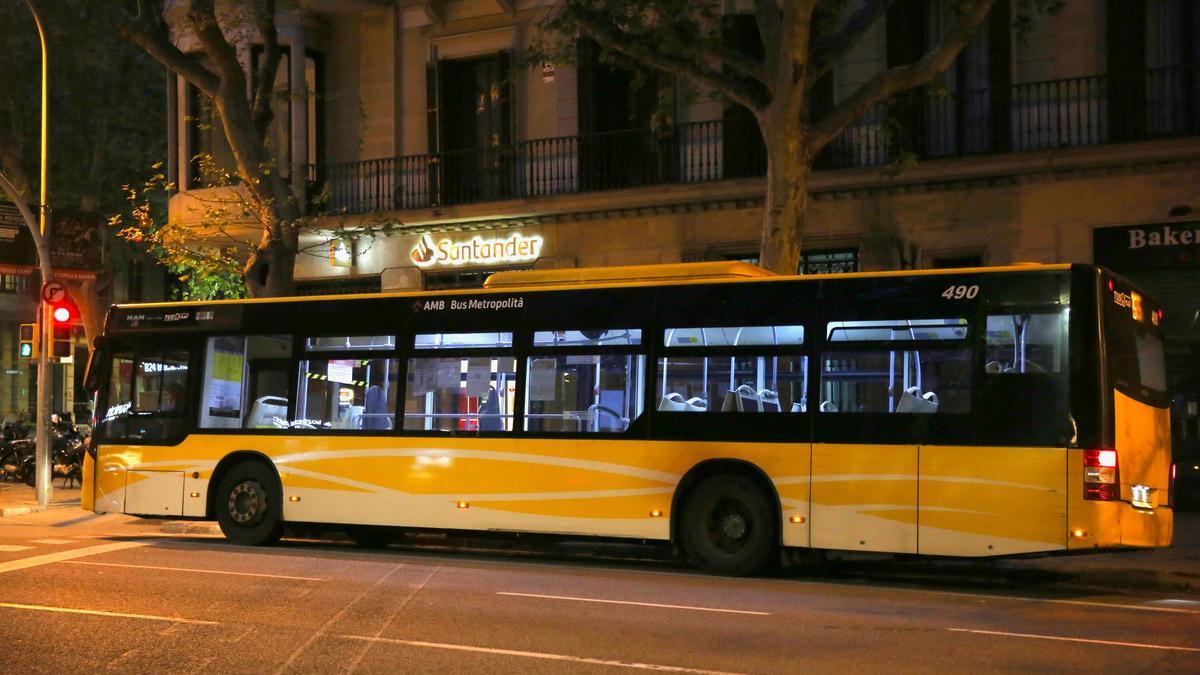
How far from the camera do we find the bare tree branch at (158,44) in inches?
785

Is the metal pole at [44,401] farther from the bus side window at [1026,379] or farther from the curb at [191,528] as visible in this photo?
the bus side window at [1026,379]

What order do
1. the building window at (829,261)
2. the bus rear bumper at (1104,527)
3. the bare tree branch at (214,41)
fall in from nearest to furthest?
the bus rear bumper at (1104,527)
the bare tree branch at (214,41)
the building window at (829,261)

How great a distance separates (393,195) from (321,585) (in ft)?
47.5

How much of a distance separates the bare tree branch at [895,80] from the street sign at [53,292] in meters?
12.0

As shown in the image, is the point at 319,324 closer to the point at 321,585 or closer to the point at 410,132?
the point at 321,585

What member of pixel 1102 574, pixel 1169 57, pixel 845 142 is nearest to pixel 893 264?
pixel 845 142

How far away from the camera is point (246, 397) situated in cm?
1548

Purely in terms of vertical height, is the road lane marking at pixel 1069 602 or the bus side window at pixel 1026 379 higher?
the bus side window at pixel 1026 379

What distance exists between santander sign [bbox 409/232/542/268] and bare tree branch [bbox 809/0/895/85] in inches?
311

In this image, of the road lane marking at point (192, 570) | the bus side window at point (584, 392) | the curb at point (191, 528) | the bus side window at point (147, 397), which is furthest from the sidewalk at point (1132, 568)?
the curb at point (191, 528)

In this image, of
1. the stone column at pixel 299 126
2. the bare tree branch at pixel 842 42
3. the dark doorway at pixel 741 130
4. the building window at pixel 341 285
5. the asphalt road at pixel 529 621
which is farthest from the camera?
the building window at pixel 341 285

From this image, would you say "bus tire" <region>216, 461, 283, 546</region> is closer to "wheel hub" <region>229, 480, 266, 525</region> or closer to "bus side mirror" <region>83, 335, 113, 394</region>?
"wheel hub" <region>229, 480, 266, 525</region>

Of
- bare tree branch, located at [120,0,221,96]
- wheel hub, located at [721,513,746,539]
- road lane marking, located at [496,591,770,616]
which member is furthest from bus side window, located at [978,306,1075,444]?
bare tree branch, located at [120,0,221,96]

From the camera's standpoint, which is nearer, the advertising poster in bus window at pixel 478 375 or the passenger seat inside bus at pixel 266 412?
the advertising poster in bus window at pixel 478 375
